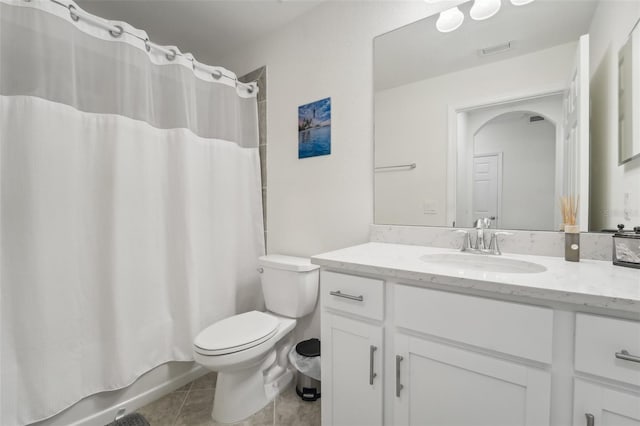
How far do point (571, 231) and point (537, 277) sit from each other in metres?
0.36

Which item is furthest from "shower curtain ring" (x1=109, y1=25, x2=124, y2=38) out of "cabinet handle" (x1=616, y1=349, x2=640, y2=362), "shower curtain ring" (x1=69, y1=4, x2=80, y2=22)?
"cabinet handle" (x1=616, y1=349, x2=640, y2=362)

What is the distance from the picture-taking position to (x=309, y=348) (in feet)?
5.41

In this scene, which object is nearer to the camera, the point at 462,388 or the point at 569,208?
the point at 462,388

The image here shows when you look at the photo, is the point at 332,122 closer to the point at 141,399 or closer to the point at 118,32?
the point at 118,32

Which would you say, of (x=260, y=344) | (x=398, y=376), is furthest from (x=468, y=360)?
(x=260, y=344)

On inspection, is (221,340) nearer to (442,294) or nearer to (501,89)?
(442,294)

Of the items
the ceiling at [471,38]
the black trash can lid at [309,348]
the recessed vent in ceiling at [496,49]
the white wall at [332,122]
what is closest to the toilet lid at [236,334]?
the black trash can lid at [309,348]

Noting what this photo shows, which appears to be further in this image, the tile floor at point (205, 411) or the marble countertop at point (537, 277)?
the tile floor at point (205, 411)

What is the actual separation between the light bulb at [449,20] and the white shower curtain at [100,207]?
1.33 metres

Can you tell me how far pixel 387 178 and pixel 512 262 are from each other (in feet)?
2.28

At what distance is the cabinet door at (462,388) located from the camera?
2.43 feet

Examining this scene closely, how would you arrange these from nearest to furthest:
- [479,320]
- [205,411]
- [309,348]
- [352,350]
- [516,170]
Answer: [479,320] < [352,350] < [516,170] < [205,411] < [309,348]

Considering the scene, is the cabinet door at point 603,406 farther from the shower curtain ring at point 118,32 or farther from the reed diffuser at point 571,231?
the shower curtain ring at point 118,32

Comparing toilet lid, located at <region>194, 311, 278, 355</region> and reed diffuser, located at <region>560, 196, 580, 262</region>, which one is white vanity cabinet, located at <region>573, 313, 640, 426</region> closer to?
reed diffuser, located at <region>560, 196, 580, 262</region>
